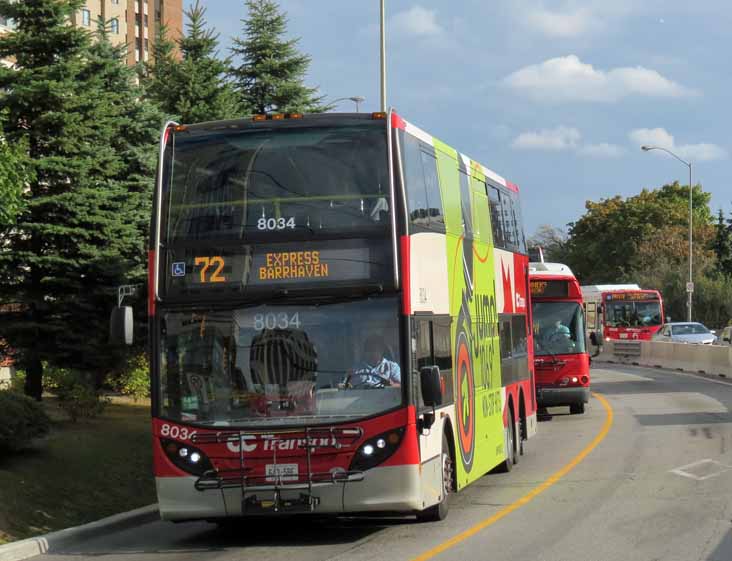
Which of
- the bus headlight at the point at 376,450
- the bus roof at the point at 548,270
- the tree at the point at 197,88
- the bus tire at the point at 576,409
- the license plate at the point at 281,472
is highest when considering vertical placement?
the tree at the point at 197,88

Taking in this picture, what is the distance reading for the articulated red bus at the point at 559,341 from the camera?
88.4 ft

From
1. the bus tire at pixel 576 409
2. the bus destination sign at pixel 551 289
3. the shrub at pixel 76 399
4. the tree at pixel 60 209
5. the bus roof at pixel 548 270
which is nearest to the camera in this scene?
the shrub at pixel 76 399

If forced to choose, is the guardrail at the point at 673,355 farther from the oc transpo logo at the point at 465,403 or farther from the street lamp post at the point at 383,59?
the oc transpo logo at the point at 465,403

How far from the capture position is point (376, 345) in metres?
12.0

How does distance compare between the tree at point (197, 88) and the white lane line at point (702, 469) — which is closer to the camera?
the white lane line at point (702, 469)

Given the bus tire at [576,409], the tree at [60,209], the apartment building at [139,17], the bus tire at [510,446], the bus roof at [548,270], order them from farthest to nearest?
1. the apartment building at [139,17]
2. the bus tire at [576,409]
3. the bus roof at [548,270]
4. the tree at [60,209]
5. the bus tire at [510,446]

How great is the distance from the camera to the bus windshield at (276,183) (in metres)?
12.2

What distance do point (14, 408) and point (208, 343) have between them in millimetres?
4741

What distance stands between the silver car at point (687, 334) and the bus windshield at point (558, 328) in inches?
1080

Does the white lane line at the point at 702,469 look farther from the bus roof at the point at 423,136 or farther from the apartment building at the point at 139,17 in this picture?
the apartment building at the point at 139,17

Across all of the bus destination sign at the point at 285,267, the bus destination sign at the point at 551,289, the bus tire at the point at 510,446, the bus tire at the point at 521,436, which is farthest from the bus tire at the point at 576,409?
the bus destination sign at the point at 285,267

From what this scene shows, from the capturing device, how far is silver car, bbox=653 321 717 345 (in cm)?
5356

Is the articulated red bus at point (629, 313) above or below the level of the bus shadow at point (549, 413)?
above

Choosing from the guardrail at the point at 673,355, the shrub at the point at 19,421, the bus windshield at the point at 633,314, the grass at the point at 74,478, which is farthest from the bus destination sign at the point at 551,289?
the bus windshield at the point at 633,314
